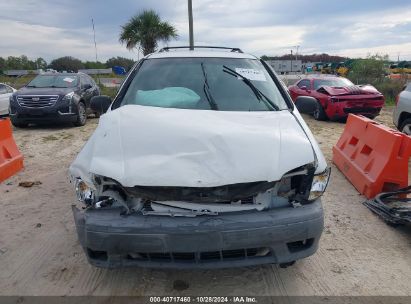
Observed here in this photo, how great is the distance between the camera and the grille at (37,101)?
10031mm

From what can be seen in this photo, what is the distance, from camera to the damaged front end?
8.25ft

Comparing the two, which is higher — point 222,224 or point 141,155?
point 141,155

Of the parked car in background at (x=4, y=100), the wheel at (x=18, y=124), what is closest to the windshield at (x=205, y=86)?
the wheel at (x=18, y=124)

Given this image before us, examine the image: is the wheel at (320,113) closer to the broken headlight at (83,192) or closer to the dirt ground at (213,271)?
the dirt ground at (213,271)

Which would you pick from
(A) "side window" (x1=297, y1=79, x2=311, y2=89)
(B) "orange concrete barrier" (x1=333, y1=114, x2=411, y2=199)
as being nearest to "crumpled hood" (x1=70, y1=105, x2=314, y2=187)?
(B) "orange concrete barrier" (x1=333, y1=114, x2=411, y2=199)

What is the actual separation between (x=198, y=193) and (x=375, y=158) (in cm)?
322

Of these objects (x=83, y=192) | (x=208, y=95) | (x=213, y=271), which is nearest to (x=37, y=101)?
(x=208, y=95)

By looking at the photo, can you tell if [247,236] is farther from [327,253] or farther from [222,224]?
[327,253]

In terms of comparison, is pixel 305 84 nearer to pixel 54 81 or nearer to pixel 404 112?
pixel 404 112

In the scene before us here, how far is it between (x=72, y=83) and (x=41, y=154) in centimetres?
427

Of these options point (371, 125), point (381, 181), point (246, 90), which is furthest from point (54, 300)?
point (371, 125)

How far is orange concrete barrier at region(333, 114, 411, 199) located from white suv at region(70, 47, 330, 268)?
6.80 ft

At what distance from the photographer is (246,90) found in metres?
3.76

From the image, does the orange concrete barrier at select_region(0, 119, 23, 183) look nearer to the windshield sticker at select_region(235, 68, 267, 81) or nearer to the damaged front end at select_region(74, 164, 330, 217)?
the damaged front end at select_region(74, 164, 330, 217)
